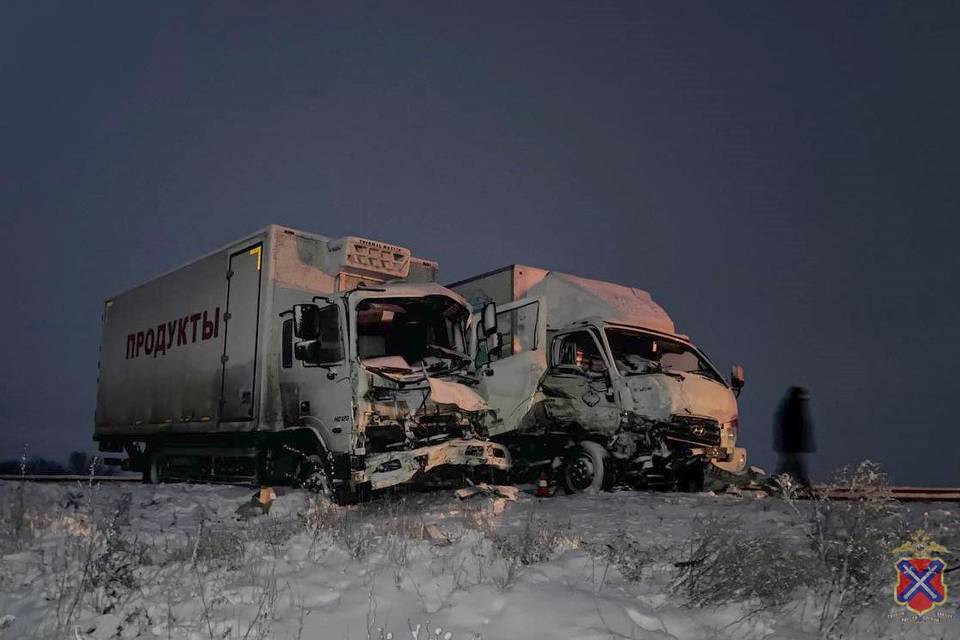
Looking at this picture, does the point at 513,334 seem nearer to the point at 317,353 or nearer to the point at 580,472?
the point at 580,472

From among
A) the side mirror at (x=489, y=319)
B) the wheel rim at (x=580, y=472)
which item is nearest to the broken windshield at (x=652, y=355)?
the wheel rim at (x=580, y=472)

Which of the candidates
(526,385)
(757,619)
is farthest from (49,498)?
(757,619)

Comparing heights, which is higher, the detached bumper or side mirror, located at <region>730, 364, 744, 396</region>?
side mirror, located at <region>730, 364, 744, 396</region>

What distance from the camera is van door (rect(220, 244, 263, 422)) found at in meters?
10.6

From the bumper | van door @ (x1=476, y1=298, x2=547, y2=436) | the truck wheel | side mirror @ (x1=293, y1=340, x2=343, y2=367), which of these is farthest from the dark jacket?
side mirror @ (x1=293, y1=340, x2=343, y2=367)

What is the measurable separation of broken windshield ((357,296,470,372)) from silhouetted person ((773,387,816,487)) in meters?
5.56

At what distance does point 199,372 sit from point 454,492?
4589 mm

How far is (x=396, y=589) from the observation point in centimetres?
446

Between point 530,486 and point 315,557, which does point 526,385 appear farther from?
point 315,557

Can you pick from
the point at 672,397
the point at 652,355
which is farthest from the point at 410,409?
the point at 652,355

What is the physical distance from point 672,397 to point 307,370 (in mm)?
4651

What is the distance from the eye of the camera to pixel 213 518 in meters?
8.48

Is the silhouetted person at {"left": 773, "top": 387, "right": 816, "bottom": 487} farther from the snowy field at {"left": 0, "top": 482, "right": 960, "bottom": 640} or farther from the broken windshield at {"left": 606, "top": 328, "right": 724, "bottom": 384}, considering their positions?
the snowy field at {"left": 0, "top": 482, "right": 960, "bottom": 640}

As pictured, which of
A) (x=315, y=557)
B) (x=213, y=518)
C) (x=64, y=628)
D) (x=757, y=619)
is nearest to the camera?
(x=64, y=628)
